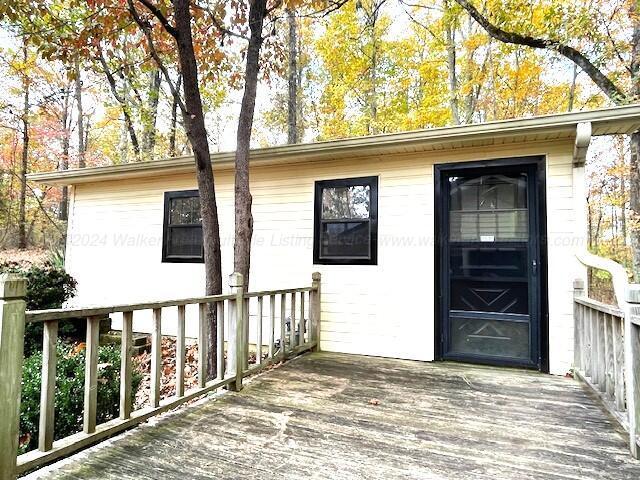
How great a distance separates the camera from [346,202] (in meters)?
4.69

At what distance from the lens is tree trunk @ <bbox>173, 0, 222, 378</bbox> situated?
3.88 meters

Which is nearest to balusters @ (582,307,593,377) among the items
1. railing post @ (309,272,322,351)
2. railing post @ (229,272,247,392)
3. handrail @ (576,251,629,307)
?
handrail @ (576,251,629,307)

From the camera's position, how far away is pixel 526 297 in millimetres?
3865

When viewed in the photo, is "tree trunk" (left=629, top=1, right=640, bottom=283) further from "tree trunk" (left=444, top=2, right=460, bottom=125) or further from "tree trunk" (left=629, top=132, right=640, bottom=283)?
"tree trunk" (left=444, top=2, right=460, bottom=125)

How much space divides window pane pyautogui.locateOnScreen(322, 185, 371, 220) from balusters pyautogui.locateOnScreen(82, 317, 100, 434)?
310 cm

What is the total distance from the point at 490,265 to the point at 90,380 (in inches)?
146

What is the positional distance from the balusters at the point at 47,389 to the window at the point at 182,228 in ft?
11.6

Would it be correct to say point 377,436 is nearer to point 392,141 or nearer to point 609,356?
point 609,356

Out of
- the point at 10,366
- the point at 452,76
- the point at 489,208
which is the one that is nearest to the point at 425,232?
the point at 489,208

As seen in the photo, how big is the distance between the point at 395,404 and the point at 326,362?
131cm

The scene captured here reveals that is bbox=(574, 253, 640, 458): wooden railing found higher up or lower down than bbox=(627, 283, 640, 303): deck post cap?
lower down

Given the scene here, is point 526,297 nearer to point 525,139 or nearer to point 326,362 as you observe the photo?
point 525,139

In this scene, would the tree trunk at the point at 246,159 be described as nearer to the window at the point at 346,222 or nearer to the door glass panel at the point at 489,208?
the window at the point at 346,222

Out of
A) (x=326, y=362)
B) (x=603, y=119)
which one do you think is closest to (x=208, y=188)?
(x=326, y=362)
